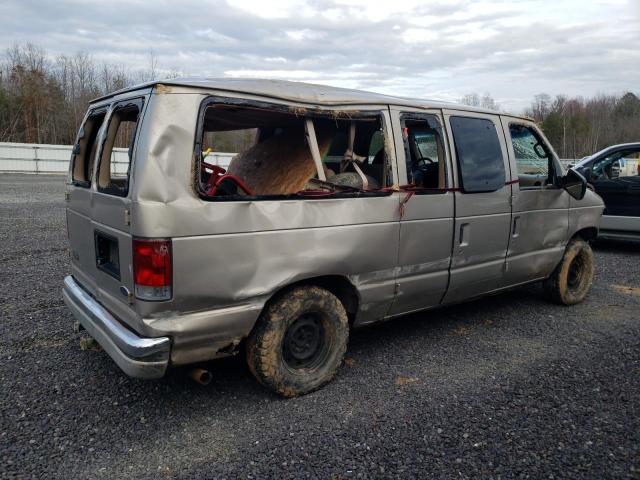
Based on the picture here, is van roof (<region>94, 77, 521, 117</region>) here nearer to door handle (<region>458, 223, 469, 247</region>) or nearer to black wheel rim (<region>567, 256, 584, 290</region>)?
door handle (<region>458, 223, 469, 247</region>)

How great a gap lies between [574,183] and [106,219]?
446cm

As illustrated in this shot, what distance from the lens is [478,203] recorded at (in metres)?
4.37

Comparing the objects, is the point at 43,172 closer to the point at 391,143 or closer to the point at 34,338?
the point at 34,338

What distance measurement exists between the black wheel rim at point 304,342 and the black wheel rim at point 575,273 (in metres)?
3.53

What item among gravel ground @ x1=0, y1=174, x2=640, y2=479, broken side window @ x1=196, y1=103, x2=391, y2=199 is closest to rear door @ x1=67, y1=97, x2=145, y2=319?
broken side window @ x1=196, y1=103, x2=391, y2=199

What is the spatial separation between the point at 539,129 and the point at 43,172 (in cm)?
2674

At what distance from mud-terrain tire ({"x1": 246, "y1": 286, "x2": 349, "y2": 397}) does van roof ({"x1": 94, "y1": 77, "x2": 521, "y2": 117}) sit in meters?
1.27

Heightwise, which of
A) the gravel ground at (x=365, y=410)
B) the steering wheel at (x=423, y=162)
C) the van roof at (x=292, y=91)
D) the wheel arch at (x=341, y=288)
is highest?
the van roof at (x=292, y=91)

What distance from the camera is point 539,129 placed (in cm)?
531

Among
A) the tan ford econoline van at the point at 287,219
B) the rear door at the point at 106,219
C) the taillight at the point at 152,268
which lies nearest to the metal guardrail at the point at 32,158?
the rear door at the point at 106,219

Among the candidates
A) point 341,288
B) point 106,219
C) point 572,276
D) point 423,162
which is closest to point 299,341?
point 341,288

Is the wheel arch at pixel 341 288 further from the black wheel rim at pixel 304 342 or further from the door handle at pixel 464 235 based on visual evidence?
the door handle at pixel 464 235

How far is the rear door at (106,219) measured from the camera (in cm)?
295

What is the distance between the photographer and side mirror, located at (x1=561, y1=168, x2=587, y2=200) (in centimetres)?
→ 521
